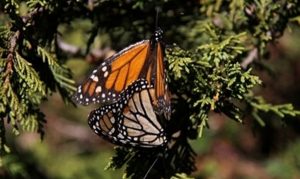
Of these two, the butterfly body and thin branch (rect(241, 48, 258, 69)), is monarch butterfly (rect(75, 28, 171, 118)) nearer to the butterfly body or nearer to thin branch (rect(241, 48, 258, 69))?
the butterfly body

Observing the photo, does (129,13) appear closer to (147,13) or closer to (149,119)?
(147,13)

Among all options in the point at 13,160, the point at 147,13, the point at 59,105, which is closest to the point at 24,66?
the point at 147,13

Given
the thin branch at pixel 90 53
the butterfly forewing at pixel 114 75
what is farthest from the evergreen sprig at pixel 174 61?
the thin branch at pixel 90 53

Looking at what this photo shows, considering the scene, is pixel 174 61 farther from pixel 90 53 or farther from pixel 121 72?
pixel 90 53

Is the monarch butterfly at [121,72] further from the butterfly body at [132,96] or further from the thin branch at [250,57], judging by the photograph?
the thin branch at [250,57]

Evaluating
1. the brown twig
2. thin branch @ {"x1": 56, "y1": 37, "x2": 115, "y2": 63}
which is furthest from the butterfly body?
thin branch @ {"x1": 56, "y1": 37, "x2": 115, "y2": 63}
